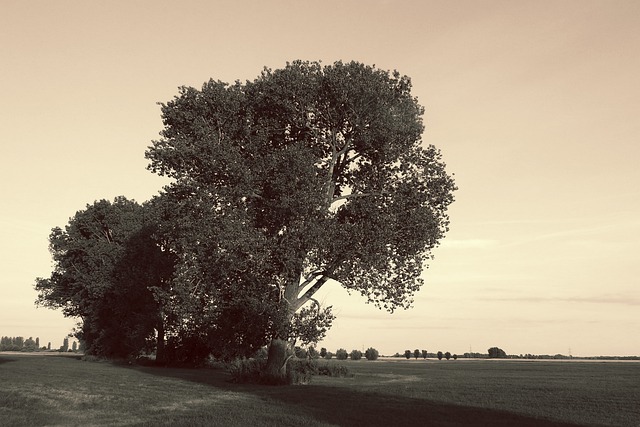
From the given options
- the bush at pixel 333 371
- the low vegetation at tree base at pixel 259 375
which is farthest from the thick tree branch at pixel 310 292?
the bush at pixel 333 371

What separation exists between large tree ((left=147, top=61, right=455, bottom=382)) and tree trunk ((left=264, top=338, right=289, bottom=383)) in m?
0.08

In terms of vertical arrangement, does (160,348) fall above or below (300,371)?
above

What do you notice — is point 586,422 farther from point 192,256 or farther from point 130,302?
point 130,302

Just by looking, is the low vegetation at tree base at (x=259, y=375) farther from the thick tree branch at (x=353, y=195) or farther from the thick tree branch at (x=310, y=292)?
the thick tree branch at (x=353, y=195)

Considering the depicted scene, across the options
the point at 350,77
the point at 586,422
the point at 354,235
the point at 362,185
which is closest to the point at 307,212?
the point at 354,235

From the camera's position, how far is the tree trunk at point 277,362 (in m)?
42.4

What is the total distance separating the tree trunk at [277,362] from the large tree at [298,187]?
0.27ft

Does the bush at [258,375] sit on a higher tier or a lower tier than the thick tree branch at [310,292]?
lower

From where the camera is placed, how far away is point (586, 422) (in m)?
23.6

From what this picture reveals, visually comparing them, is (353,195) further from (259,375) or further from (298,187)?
(259,375)

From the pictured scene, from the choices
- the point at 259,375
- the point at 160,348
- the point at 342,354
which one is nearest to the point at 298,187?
the point at 259,375

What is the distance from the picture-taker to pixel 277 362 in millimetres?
42750

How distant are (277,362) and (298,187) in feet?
41.9

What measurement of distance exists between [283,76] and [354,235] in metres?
12.5
